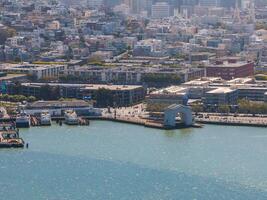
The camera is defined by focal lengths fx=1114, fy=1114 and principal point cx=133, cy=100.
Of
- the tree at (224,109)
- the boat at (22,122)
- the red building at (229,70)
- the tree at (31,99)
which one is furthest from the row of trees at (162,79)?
the boat at (22,122)

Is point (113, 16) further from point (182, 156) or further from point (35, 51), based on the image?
point (182, 156)

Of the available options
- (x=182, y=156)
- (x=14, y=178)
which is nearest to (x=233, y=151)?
(x=182, y=156)

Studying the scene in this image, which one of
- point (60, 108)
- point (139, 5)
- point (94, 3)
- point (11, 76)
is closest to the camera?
point (60, 108)

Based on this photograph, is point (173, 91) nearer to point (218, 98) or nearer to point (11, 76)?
point (218, 98)

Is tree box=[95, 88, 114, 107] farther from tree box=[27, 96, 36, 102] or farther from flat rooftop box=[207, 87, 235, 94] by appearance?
flat rooftop box=[207, 87, 235, 94]

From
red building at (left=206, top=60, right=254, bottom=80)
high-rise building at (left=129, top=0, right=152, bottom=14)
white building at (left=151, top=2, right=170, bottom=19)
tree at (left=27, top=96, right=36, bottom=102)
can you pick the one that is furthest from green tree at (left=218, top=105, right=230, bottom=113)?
high-rise building at (left=129, top=0, right=152, bottom=14)

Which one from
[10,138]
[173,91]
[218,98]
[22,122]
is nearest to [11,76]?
[173,91]

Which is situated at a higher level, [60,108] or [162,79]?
[60,108]
